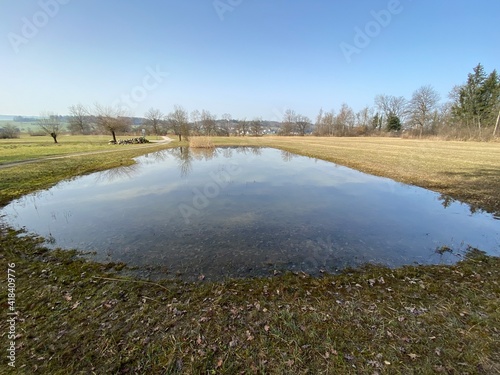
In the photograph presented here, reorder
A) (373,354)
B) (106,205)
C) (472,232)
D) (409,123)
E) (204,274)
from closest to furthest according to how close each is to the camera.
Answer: (373,354) < (204,274) < (472,232) < (106,205) < (409,123)

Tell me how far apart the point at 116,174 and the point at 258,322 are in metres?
16.3

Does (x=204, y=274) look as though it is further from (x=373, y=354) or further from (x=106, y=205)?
(x=106, y=205)

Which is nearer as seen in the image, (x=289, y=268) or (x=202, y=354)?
(x=202, y=354)

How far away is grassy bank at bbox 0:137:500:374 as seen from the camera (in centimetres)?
278

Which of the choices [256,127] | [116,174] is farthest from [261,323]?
[256,127]

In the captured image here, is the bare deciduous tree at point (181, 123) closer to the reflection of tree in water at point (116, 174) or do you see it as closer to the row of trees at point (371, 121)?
the row of trees at point (371, 121)

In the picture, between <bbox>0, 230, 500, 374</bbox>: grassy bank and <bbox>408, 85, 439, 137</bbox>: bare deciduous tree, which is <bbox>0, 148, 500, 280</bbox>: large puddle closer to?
<bbox>0, 230, 500, 374</bbox>: grassy bank

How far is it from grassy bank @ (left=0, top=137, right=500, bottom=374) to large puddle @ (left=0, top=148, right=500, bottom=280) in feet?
2.03

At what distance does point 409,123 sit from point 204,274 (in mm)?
76549

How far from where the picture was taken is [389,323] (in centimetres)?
338

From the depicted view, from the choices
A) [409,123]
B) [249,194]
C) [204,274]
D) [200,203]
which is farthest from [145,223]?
[409,123]

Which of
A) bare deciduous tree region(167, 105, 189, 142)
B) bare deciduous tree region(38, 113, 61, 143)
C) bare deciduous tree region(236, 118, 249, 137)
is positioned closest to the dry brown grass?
bare deciduous tree region(167, 105, 189, 142)

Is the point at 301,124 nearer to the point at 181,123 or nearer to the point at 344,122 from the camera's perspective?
the point at 344,122

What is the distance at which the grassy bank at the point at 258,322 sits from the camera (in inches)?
109
